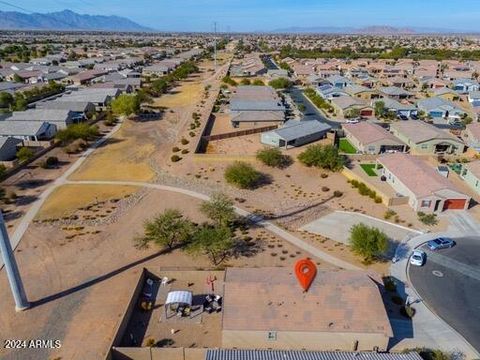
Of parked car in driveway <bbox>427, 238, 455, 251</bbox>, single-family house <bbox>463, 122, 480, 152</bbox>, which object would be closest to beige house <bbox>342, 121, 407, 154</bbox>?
single-family house <bbox>463, 122, 480, 152</bbox>

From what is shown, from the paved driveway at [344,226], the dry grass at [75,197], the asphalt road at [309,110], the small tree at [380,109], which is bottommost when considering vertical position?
the dry grass at [75,197]

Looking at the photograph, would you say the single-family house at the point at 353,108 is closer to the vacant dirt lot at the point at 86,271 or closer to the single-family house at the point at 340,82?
the single-family house at the point at 340,82

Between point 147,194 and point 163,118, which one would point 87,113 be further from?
point 147,194

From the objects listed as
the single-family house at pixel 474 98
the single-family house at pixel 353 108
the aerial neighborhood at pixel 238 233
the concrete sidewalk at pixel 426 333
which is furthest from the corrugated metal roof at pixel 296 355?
the single-family house at pixel 474 98

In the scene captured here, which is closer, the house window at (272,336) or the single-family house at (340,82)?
the house window at (272,336)

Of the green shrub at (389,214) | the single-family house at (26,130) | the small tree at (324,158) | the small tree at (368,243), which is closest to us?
the small tree at (368,243)

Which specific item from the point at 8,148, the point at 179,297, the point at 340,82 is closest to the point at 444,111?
the point at 340,82

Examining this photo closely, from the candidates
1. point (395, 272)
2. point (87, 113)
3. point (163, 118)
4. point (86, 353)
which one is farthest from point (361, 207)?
point (87, 113)
